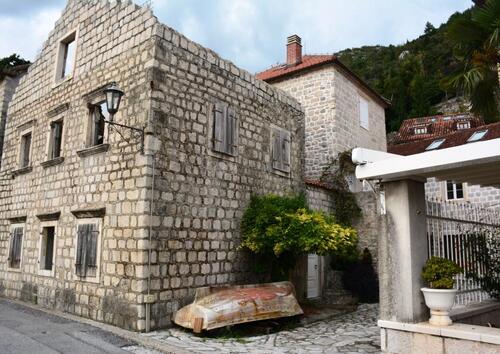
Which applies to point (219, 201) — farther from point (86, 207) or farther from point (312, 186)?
point (312, 186)

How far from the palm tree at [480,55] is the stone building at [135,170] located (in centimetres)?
480

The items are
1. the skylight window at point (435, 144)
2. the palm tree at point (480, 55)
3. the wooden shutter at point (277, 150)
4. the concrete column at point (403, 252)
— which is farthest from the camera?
the skylight window at point (435, 144)

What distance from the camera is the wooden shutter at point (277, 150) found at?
11555 millimetres

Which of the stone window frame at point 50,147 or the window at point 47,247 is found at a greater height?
the stone window frame at point 50,147

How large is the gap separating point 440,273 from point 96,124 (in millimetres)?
8109

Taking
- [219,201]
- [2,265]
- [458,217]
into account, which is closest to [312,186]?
[219,201]

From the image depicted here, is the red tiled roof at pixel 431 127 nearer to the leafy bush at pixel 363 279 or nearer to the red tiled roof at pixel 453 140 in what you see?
the red tiled roof at pixel 453 140

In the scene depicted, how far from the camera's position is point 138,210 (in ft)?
26.1

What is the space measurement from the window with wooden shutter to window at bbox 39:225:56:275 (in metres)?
1.33

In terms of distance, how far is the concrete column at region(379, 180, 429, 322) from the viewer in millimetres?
5676

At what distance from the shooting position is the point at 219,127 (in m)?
9.75

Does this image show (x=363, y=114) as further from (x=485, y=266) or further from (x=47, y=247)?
(x=47, y=247)

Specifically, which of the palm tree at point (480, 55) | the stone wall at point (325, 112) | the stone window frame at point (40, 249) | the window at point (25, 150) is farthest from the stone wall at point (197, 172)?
the window at point (25, 150)

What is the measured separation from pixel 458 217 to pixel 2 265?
12.4 meters
